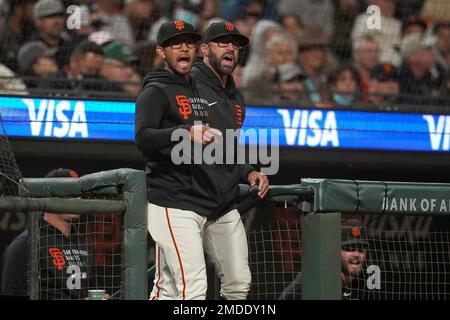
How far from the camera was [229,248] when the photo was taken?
467 cm

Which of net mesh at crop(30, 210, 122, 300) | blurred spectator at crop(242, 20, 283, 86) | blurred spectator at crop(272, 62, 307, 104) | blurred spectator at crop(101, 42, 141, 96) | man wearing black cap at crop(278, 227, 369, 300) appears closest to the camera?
net mesh at crop(30, 210, 122, 300)

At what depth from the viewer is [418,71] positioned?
955cm

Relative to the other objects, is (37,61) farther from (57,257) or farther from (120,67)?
(57,257)

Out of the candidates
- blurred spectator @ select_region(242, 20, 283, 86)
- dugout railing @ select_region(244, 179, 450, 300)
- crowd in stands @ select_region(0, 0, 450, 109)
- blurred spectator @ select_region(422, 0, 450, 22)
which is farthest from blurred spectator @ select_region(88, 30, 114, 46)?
dugout railing @ select_region(244, 179, 450, 300)

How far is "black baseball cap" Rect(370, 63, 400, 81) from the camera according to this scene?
9.16m

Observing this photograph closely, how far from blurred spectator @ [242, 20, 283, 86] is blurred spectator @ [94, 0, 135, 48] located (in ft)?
3.55

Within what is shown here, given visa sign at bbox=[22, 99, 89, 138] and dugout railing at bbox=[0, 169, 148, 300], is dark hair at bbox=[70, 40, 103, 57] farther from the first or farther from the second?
dugout railing at bbox=[0, 169, 148, 300]

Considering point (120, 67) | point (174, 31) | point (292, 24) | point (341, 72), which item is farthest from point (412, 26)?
point (174, 31)

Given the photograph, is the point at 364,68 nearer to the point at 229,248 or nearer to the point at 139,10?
the point at 139,10

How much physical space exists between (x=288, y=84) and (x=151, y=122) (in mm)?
4513

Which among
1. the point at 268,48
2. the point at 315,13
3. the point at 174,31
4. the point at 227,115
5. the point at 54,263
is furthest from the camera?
the point at 315,13

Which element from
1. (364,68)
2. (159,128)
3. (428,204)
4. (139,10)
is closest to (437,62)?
(364,68)

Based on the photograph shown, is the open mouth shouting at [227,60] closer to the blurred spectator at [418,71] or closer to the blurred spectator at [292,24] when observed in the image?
the blurred spectator at [418,71]
